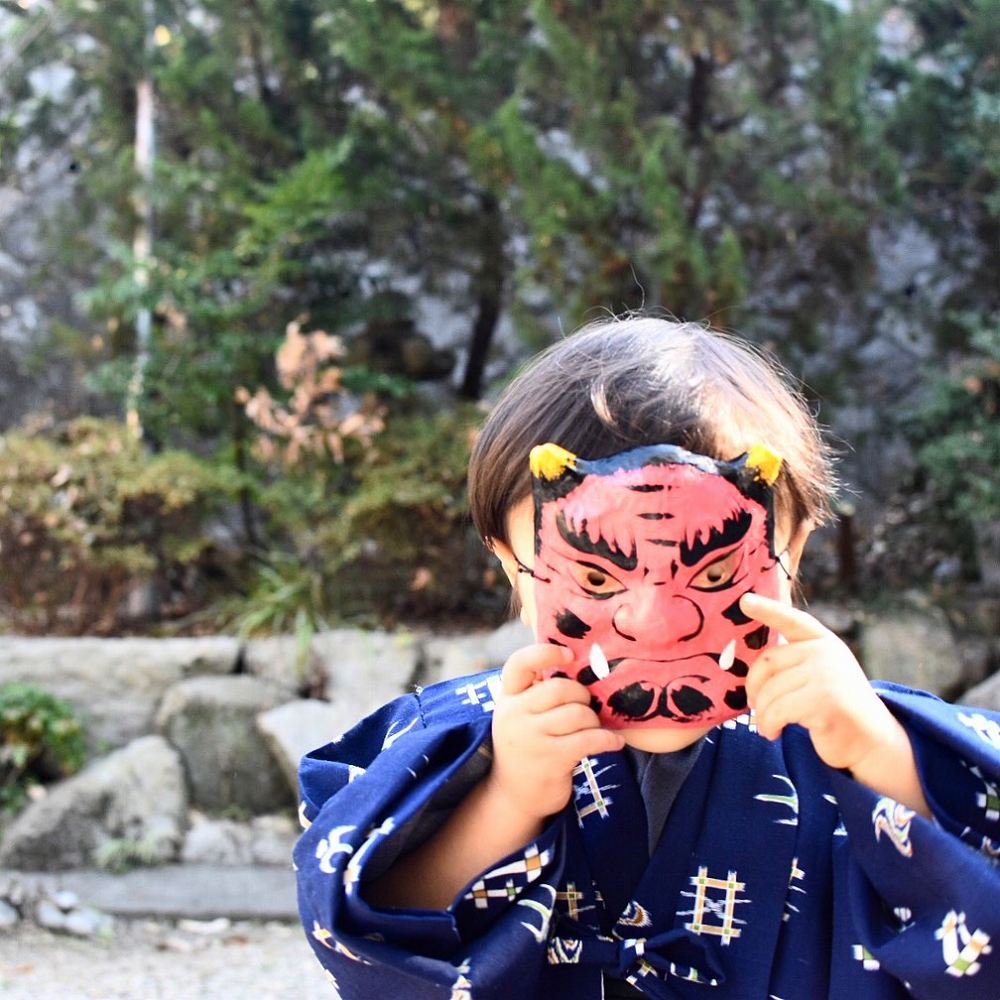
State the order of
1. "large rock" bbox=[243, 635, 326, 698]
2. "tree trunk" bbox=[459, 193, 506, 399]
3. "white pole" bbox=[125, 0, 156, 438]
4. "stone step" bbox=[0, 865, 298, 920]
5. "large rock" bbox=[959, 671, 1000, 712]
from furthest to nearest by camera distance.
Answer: "tree trunk" bbox=[459, 193, 506, 399] < "white pole" bbox=[125, 0, 156, 438] < "large rock" bbox=[243, 635, 326, 698] < "large rock" bbox=[959, 671, 1000, 712] < "stone step" bbox=[0, 865, 298, 920]

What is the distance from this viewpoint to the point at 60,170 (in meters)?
5.92

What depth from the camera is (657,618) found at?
990mm

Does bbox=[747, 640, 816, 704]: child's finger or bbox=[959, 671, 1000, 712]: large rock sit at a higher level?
bbox=[747, 640, 816, 704]: child's finger

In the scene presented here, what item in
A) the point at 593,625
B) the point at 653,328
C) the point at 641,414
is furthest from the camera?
the point at 653,328

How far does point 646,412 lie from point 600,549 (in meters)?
0.18

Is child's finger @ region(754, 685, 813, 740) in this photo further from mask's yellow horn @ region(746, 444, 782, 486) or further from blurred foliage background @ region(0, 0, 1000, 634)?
blurred foliage background @ region(0, 0, 1000, 634)

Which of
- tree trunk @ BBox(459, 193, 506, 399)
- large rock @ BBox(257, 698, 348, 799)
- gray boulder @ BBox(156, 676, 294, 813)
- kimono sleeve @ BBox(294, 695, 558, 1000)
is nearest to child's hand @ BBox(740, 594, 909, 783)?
kimono sleeve @ BBox(294, 695, 558, 1000)

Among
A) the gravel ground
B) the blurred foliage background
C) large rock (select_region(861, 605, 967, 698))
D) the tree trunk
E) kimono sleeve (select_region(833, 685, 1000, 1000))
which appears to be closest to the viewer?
kimono sleeve (select_region(833, 685, 1000, 1000))

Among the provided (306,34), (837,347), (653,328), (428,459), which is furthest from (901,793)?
(306,34)

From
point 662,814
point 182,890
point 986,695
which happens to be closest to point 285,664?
point 182,890

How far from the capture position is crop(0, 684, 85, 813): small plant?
394 centimetres

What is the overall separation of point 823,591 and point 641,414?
347 cm

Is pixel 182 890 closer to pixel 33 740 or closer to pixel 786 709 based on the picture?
pixel 33 740

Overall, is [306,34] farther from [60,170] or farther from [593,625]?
[593,625]
